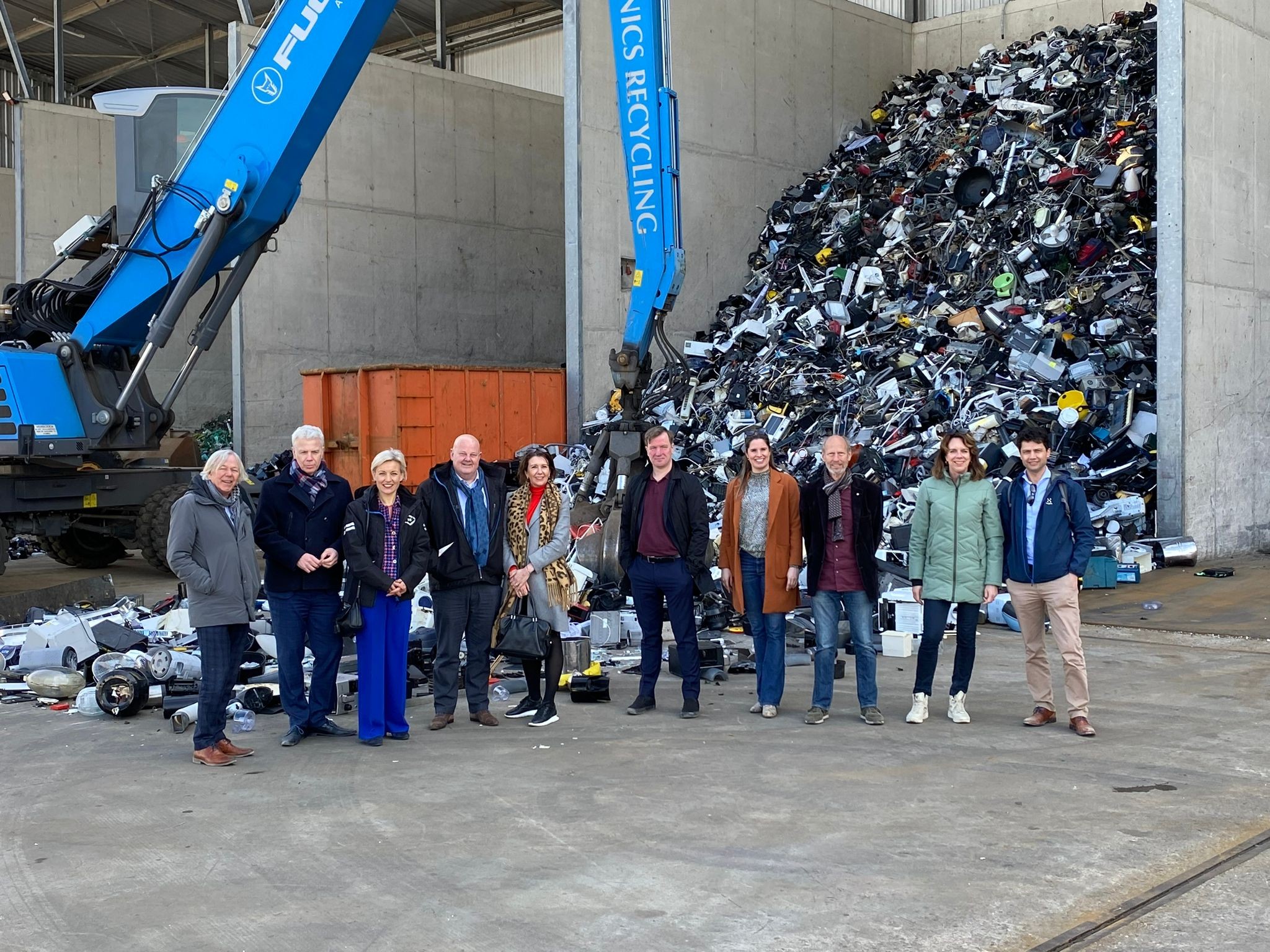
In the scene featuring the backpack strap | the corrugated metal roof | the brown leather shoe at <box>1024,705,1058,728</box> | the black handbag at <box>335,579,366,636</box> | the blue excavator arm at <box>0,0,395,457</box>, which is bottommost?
the brown leather shoe at <box>1024,705,1058,728</box>

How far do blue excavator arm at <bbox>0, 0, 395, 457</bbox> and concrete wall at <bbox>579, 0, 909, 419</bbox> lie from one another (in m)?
7.91

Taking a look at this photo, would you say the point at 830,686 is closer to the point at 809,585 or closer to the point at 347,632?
the point at 809,585

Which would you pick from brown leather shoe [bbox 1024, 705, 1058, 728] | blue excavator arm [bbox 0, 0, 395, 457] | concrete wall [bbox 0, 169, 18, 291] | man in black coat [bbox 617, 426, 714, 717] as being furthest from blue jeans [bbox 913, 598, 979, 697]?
concrete wall [bbox 0, 169, 18, 291]

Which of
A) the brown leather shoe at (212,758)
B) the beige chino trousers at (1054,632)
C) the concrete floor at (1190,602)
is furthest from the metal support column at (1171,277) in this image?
the brown leather shoe at (212,758)

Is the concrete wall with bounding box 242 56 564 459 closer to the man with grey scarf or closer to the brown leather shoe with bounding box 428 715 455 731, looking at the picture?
the brown leather shoe with bounding box 428 715 455 731

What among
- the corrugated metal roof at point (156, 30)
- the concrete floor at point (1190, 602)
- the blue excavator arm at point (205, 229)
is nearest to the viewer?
the concrete floor at point (1190, 602)

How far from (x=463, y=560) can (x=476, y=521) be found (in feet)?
0.73

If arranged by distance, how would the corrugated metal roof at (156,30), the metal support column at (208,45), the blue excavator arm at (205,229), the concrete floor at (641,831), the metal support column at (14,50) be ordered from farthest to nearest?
1. the corrugated metal roof at (156,30)
2. the metal support column at (208,45)
3. the metal support column at (14,50)
4. the blue excavator arm at (205,229)
5. the concrete floor at (641,831)

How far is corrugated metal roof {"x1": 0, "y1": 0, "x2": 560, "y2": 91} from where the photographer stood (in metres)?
30.8

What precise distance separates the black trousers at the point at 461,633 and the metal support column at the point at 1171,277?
9079 millimetres

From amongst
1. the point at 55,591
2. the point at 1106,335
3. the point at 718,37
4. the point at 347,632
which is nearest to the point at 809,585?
the point at 347,632

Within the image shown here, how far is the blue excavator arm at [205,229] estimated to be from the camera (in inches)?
426

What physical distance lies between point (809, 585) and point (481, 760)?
2037mm

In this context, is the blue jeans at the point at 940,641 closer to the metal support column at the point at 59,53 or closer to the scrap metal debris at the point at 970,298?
the scrap metal debris at the point at 970,298
